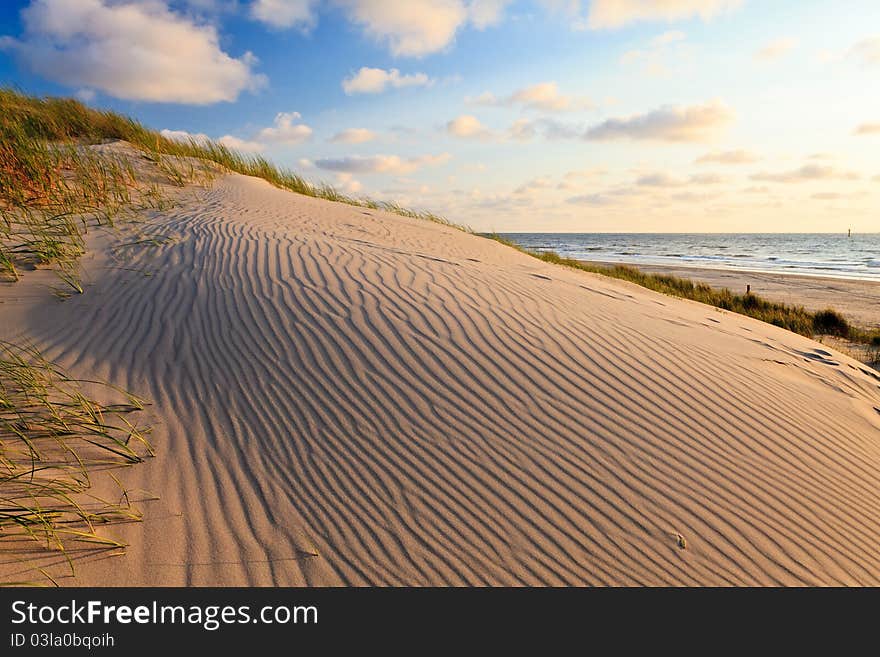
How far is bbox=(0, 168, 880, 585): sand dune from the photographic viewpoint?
→ 7.54 feet

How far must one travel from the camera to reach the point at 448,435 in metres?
2.90

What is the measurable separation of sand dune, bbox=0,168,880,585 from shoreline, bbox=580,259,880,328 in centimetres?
872

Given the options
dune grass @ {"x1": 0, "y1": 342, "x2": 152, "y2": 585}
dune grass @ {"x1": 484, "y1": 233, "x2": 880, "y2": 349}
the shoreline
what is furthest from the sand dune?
the shoreline

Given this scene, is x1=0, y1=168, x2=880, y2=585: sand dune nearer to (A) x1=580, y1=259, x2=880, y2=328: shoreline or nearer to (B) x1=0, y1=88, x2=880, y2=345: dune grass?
(B) x1=0, y1=88, x2=880, y2=345: dune grass

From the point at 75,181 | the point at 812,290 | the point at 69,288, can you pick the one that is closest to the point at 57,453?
the point at 69,288

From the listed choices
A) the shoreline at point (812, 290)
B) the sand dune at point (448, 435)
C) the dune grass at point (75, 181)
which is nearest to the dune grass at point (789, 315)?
the dune grass at point (75, 181)

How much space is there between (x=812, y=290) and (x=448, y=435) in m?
16.6

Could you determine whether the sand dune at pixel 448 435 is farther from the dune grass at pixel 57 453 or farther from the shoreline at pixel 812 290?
the shoreline at pixel 812 290

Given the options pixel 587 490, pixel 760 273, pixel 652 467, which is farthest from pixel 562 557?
pixel 760 273

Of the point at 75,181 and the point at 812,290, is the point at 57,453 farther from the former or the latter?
the point at 812,290
